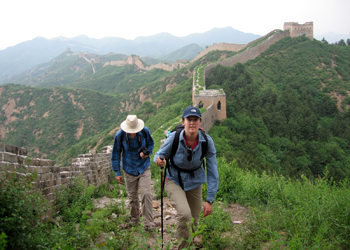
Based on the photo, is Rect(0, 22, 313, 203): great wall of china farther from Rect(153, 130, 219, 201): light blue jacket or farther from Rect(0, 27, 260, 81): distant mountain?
Rect(0, 27, 260, 81): distant mountain

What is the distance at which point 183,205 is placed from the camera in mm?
2828

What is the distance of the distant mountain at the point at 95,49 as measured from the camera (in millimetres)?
139400

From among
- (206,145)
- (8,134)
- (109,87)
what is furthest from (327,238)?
(109,87)

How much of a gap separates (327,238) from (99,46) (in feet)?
696

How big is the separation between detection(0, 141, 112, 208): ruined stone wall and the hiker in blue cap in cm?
166

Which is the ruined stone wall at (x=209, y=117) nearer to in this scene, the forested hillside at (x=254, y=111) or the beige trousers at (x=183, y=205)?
the forested hillside at (x=254, y=111)

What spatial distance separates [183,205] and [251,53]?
35.1m

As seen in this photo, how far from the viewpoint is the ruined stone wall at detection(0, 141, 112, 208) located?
316cm

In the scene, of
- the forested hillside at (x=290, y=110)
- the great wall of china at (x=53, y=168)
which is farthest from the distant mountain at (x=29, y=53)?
the great wall of china at (x=53, y=168)

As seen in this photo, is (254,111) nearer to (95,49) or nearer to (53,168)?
(53,168)

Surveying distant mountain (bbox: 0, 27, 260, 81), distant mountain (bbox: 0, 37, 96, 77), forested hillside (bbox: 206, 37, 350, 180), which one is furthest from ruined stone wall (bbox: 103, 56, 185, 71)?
distant mountain (bbox: 0, 27, 260, 81)

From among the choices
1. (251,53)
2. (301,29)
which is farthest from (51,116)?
(301,29)

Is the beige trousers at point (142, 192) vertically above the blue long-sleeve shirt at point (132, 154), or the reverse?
the blue long-sleeve shirt at point (132, 154)

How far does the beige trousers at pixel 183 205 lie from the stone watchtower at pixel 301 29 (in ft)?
141
